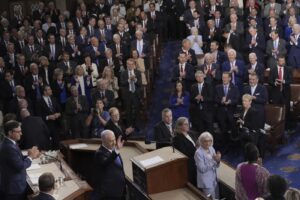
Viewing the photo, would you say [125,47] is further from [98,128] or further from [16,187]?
[16,187]

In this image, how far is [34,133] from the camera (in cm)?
893

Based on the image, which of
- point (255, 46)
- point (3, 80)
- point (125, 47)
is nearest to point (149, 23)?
point (125, 47)

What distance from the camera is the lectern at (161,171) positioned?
6328mm

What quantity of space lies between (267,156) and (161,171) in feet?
11.5

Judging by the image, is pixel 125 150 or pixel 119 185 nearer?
pixel 119 185

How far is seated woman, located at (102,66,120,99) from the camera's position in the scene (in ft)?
34.8

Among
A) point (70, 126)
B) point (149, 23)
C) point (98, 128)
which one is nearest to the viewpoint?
point (98, 128)

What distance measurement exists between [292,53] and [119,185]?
5830 mm

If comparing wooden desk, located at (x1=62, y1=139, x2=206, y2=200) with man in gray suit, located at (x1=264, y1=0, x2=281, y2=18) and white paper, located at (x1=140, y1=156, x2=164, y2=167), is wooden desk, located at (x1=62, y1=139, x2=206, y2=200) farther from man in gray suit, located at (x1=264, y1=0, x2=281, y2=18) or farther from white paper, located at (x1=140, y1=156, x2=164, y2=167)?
man in gray suit, located at (x1=264, y1=0, x2=281, y2=18)

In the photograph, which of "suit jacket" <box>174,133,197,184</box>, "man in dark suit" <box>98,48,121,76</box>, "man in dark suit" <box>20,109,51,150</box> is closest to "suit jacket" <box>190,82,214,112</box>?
"man in dark suit" <box>98,48,121,76</box>

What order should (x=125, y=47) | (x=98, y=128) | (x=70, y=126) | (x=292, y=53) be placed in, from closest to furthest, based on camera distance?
(x=98, y=128) < (x=70, y=126) < (x=292, y=53) < (x=125, y=47)

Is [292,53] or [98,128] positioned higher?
[292,53]

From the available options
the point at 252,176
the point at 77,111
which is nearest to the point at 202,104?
the point at 77,111

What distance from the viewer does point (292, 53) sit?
11289 millimetres
